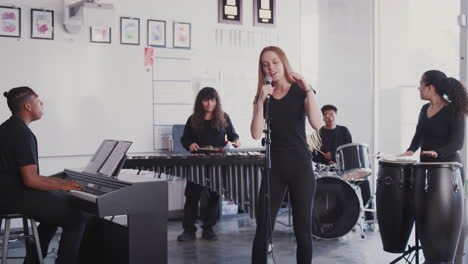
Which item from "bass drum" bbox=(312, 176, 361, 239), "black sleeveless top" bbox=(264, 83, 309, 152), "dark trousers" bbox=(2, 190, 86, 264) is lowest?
"bass drum" bbox=(312, 176, 361, 239)

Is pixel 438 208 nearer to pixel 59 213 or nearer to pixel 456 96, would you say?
pixel 456 96

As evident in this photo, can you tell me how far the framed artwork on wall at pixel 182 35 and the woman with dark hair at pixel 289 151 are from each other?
3.59 metres

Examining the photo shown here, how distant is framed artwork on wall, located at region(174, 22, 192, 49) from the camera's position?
22.9 feet

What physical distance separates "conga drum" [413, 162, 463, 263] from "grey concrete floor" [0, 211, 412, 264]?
85cm

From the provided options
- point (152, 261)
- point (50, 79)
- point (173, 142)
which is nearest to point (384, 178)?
point (152, 261)

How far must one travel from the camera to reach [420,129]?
189 inches

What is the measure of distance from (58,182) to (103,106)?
2.78 m

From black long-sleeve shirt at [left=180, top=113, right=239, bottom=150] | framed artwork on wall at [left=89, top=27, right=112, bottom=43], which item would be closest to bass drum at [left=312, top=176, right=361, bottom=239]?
black long-sleeve shirt at [left=180, top=113, right=239, bottom=150]

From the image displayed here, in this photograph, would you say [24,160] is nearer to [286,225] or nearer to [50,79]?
[50,79]

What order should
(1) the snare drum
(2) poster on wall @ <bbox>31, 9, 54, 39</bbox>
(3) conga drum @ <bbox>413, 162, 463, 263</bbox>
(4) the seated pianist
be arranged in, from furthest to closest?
(2) poster on wall @ <bbox>31, 9, 54, 39</bbox> < (1) the snare drum < (3) conga drum @ <bbox>413, 162, 463, 263</bbox> < (4) the seated pianist

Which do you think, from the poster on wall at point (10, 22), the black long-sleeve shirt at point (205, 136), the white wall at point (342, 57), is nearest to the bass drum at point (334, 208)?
the black long-sleeve shirt at point (205, 136)

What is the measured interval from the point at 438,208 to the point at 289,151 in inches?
56.0

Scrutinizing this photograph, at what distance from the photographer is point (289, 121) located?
3.50 m

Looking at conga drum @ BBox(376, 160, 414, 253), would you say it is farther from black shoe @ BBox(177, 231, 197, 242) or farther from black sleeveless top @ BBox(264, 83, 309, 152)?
black shoe @ BBox(177, 231, 197, 242)
